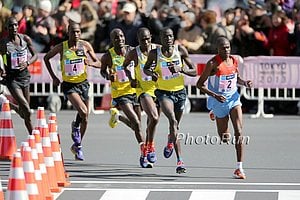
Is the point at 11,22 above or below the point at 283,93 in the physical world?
above

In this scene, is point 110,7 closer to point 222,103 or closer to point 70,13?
point 70,13

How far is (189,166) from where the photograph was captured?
57.4ft

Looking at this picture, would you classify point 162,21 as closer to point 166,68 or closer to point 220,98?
point 166,68

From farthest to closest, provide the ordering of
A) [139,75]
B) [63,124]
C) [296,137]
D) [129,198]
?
[63,124] < [296,137] < [139,75] < [129,198]

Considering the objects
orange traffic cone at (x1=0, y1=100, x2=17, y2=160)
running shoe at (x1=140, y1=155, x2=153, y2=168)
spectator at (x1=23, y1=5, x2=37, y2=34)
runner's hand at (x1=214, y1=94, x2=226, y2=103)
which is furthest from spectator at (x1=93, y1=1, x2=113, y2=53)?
runner's hand at (x1=214, y1=94, x2=226, y2=103)

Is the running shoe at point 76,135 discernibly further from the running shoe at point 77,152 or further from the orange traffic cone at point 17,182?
the orange traffic cone at point 17,182

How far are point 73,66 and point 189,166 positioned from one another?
2279mm

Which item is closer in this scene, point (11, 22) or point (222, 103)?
point (222, 103)

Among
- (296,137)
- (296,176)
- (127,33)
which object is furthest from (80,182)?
(127,33)

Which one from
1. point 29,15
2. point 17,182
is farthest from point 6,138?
point 29,15

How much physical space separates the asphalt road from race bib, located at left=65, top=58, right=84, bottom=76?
50.4 inches

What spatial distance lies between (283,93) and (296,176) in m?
10.2

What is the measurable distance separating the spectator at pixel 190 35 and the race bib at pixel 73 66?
8312 mm

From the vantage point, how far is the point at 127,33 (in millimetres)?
26203
